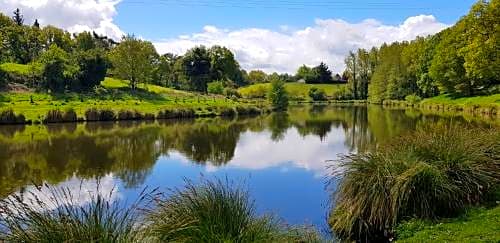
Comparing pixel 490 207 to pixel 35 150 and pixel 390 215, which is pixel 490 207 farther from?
pixel 35 150

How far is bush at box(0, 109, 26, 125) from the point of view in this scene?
39250 millimetres

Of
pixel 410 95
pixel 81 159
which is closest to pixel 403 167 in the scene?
pixel 81 159

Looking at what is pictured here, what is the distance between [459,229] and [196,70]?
267 feet

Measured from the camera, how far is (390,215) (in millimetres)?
9219

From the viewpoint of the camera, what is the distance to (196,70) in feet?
287

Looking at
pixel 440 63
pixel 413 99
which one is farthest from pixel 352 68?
pixel 440 63

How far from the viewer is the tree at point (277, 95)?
72.5 meters

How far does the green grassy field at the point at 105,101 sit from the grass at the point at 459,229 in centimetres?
3916

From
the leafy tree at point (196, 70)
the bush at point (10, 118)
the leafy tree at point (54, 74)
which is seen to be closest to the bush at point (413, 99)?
the leafy tree at point (196, 70)

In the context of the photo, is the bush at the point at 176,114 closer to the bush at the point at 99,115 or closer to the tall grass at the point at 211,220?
the bush at the point at 99,115

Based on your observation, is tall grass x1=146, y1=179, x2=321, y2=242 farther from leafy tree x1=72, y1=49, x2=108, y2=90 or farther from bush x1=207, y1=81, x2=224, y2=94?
bush x1=207, y1=81, x2=224, y2=94

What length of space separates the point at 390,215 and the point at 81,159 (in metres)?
17.4

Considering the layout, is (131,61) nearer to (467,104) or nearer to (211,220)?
(467,104)

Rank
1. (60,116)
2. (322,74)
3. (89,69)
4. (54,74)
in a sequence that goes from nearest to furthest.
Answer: (60,116), (54,74), (89,69), (322,74)
